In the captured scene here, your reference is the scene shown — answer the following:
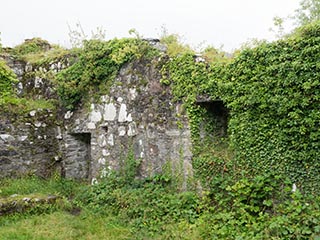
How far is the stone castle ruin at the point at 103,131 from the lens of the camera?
6375 mm

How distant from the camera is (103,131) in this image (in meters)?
7.45

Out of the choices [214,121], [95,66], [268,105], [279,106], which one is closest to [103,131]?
[95,66]

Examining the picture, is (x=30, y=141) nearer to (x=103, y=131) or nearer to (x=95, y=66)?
(x=103, y=131)

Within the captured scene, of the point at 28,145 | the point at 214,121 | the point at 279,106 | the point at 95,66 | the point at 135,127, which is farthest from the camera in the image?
the point at 28,145

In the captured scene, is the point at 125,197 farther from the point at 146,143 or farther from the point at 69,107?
the point at 69,107

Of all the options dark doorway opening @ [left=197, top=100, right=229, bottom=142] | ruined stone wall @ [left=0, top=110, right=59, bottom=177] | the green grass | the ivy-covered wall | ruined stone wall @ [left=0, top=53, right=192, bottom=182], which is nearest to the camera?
the ivy-covered wall

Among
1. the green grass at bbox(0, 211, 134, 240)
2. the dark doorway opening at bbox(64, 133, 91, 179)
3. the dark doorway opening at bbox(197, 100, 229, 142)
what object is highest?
the dark doorway opening at bbox(197, 100, 229, 142)

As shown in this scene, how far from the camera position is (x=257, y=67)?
5.09 metres

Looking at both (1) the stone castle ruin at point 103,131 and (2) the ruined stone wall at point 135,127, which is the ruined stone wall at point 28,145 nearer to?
(1) the stone castle ruin at point 103,131

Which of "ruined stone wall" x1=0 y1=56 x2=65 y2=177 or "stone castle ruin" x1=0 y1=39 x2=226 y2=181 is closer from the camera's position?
"stone castle ruin" x1=0 y1=39 x2=226 y2=181

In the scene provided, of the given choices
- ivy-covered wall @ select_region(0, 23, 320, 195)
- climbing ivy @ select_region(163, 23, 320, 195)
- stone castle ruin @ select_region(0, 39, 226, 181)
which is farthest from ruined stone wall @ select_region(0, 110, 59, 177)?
climbing ivy @ select_region(163, 23, 320, 195)

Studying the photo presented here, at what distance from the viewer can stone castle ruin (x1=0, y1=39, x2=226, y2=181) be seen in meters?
6.38

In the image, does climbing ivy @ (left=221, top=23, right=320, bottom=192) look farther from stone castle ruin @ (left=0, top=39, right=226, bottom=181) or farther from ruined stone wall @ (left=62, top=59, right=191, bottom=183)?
ruined stone wall @ (left=62, top=59, right=191, bottom=183)

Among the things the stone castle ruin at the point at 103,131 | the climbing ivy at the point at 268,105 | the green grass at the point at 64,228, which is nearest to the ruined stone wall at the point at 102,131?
the stone castle ruin at the point at 103,131
